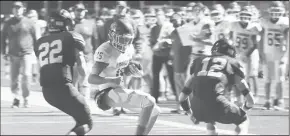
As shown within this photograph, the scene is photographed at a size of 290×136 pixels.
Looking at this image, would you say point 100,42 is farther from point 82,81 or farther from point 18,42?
point 18,42

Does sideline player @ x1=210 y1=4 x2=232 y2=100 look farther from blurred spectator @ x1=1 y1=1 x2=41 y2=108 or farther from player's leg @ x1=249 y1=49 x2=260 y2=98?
blurred spectator @ x1=1 y1=1 x2=41 y2=108

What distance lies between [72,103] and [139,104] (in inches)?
14.8

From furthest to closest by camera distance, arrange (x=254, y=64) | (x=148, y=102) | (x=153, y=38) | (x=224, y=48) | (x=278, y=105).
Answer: (x=278, y=105)
(x=254, y=64)
(x=153, y=38)
(x=224, y=48)
(x=148, y=102)

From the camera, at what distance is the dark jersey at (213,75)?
4.53 metres

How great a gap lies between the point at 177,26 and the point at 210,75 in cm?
50

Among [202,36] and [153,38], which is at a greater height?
[202,36]

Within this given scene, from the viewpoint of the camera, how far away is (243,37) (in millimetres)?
4582

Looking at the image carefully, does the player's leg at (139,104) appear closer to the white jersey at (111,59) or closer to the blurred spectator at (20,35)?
the white jersey at (111,59)

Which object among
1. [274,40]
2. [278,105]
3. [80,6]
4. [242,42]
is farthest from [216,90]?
[278,105]

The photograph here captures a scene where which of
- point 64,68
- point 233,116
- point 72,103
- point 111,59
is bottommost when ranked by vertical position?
point 233,116

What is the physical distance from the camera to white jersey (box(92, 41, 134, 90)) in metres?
3.96

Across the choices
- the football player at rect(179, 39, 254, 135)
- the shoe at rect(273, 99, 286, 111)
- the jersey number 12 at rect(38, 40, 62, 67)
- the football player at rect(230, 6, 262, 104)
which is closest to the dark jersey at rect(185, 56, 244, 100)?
the football player at rect(179, 39, 254, 135)

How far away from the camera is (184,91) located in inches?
186

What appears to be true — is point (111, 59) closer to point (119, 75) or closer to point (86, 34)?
point (119, 75)
